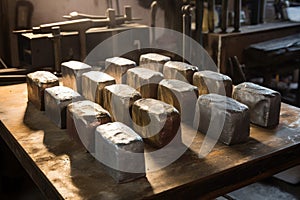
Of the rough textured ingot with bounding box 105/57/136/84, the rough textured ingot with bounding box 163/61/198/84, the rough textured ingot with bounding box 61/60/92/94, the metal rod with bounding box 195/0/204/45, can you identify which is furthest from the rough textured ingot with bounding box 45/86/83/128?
the metal rod with bounding box 195/0/204/45

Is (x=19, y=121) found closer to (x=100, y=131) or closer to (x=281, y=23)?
(x=100, y=131)

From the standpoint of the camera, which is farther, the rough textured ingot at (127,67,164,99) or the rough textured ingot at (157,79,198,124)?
the rough textured ingot at (127,67,164,99)

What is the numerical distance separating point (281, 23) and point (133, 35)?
1.61 m

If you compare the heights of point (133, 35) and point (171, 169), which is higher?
point (133, 35)

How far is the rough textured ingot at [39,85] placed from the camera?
4.86 feet

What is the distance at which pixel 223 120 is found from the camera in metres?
1.20

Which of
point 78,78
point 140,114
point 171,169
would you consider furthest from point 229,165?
point 78,78

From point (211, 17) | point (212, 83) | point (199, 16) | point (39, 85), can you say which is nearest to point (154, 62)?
point (212, 83)

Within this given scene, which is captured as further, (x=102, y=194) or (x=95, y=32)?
(x=95, y=32)

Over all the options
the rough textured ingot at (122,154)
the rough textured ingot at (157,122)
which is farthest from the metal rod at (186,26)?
the rough textured ingot at (122,154)

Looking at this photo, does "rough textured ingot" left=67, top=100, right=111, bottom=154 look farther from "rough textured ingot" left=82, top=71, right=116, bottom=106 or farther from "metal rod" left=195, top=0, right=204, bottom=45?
"metal rod" left=195, top=0, right=204, bottom=45

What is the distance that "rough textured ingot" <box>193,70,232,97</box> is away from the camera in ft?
4.64

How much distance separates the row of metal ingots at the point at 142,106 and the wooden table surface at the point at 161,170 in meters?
0.04

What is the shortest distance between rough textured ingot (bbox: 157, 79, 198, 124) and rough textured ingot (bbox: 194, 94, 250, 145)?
0.06 m
